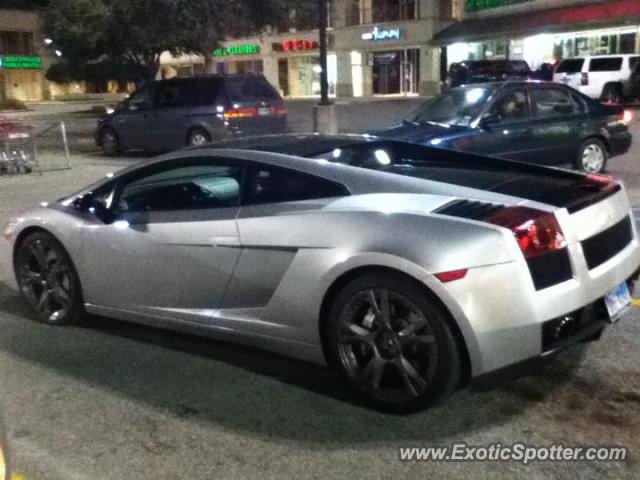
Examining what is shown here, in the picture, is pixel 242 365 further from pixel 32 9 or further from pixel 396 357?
pixel 32 9

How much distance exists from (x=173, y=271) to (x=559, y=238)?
2341mm

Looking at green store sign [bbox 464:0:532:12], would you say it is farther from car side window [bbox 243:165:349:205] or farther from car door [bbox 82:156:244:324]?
car side window [bbox 243:165:349:205]

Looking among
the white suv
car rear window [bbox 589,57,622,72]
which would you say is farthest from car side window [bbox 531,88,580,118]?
car rear window [bbox 589,57,622,72]

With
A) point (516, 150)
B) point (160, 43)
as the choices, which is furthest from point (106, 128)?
point (516, 150)

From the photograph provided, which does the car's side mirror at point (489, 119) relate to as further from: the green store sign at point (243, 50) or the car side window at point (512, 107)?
the green store sign at point (243, 50)

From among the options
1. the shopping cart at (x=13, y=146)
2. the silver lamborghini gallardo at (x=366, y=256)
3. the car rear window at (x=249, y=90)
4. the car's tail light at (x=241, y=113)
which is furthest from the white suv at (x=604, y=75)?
the silver lamborghini gallardo at (x=366, y=256)

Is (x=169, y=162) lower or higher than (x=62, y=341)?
higher

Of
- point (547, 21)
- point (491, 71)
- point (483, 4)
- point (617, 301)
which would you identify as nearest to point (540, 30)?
point (547, 21)

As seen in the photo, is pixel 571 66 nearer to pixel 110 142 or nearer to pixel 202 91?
pixel 202 91

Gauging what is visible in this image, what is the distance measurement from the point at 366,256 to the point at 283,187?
828mm

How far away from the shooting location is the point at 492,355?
387 centimetres

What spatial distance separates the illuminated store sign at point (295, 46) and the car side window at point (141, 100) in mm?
35956

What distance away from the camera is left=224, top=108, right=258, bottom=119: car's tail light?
653 inches

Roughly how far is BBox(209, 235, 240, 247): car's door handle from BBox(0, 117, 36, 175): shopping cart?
39.7 ft
